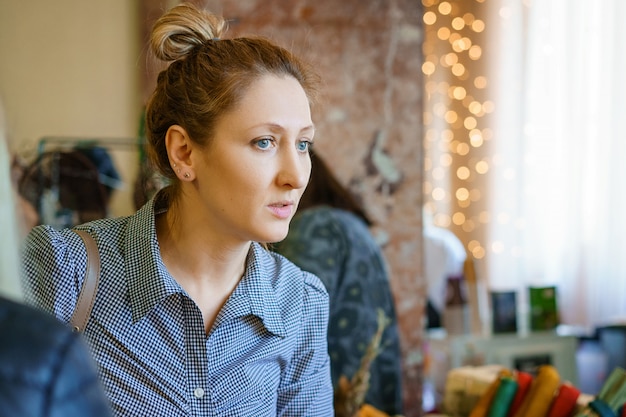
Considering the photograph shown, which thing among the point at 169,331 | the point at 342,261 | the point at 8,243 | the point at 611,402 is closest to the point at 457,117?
the point at 342,261

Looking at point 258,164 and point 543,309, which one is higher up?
point 258,164

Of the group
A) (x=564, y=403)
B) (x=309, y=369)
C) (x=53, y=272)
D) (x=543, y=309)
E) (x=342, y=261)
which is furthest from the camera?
(x=543, y=309)

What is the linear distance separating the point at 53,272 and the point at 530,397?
4.86ft

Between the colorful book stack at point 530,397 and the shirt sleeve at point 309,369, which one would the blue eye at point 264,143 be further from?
the colorful book stack at point 530,397

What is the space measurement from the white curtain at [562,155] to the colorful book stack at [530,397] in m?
2.92

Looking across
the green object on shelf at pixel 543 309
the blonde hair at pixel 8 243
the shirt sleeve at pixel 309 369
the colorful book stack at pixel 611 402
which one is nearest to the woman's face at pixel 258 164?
the shirt sleeve at pixel 309 369

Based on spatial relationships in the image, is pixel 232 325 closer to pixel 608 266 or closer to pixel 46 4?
pixel 46 4

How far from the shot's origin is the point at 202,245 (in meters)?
1.59

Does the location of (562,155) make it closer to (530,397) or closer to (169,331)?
(530,397)

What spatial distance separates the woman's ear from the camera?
1.59 meters

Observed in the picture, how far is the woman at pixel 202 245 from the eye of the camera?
58.0 inches

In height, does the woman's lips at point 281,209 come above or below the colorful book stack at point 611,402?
above

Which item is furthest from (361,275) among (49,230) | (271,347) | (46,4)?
(46,4)

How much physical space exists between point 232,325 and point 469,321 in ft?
9.10
